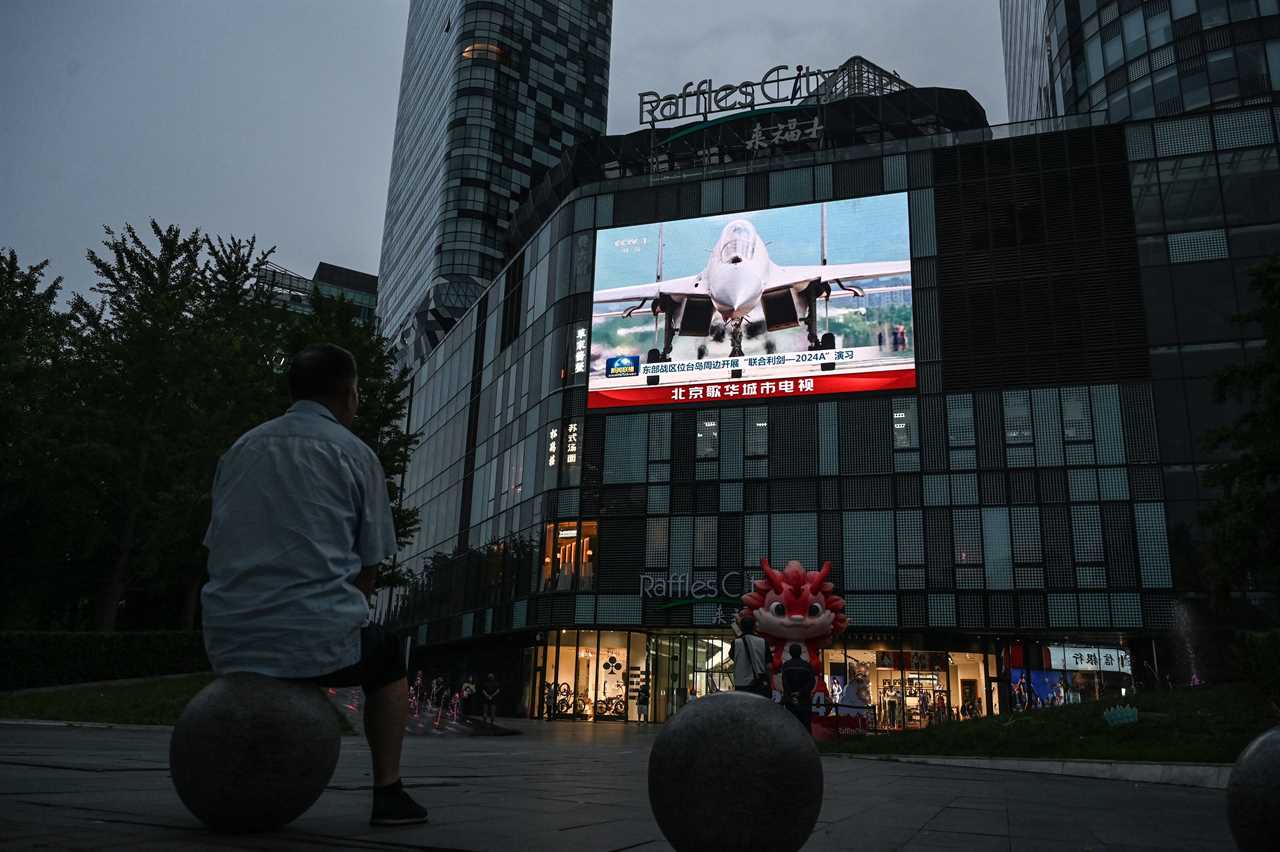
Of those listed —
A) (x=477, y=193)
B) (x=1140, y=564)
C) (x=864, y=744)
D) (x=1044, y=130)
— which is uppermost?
(x=477, y=193)

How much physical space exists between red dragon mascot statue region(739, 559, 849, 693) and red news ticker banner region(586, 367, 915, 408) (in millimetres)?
16158

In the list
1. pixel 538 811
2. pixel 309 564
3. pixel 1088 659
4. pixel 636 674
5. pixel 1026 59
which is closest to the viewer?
pixel 309 564

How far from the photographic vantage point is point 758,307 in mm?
37250

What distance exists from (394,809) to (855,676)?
31.8 metres

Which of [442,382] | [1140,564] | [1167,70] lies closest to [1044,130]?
[1167,70]

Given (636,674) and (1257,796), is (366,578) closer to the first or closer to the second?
(1257,796)

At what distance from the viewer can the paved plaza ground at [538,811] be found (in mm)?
3572

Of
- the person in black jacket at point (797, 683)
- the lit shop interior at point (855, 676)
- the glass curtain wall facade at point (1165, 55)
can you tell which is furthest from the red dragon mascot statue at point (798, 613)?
the glass curtain wall facade at point (1165, 55)

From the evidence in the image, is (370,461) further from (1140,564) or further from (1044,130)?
(1044,130)

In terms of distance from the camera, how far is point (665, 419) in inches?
1463

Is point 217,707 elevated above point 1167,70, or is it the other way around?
point 1167,70

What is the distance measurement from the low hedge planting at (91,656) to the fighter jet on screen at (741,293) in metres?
19.9

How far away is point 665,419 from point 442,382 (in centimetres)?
2199

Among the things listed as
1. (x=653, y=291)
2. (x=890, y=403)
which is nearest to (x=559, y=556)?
(x=653, y=291)
